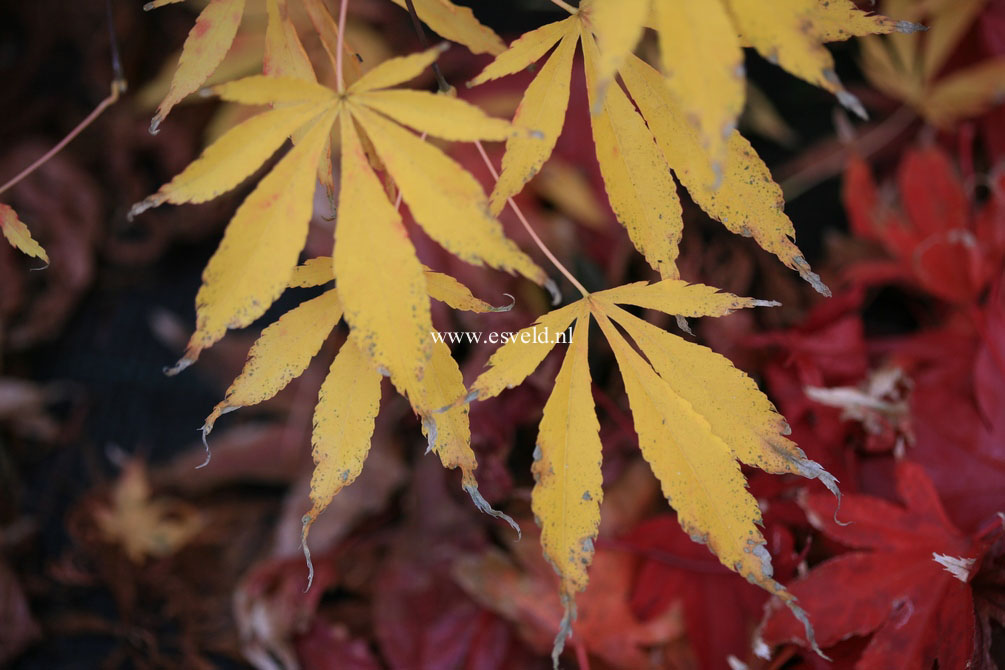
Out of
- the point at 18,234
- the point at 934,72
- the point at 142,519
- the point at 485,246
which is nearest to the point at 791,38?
the point at 485,246

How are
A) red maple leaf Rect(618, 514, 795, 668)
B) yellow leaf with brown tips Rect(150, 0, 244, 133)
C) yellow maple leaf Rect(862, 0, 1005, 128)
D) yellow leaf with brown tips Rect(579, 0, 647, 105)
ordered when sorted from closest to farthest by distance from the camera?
yellow leaf with brown tips Rect(579, 0, 647, 105) < yellow leaf with brown tips Rect(150, 0, 244, 133) < red maple leaf Rect(618, 514, 795, 668) < yellow maple leaf Rect(862, 0, 1005, 128)

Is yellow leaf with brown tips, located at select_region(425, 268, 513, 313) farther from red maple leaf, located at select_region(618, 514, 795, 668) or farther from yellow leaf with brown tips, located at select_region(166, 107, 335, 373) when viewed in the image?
red maple leaf, located at select_region(618, 514, 795, 668)

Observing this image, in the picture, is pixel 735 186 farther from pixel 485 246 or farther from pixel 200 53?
pixel 200 53

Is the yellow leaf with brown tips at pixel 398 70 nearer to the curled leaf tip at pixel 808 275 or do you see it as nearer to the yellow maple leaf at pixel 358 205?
the yellow maple leaf at pixel 358 205

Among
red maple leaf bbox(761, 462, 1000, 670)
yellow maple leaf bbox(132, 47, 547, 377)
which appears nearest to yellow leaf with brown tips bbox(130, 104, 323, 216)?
yellow maple leaf bbox(132, 47, 547, 377)

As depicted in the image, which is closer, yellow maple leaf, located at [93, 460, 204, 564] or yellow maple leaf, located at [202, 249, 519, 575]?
yellow maple leaf, located at [202, 249, 519, 575]

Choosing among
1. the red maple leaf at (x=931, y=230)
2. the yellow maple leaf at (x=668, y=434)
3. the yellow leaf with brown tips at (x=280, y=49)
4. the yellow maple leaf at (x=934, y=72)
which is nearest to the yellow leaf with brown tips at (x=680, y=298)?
the yellow maple leaf at (x=668, y=434)

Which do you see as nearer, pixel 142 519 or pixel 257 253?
pixel 257 253
